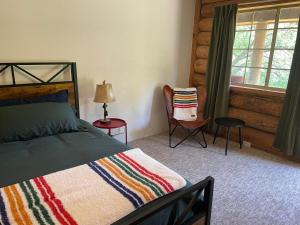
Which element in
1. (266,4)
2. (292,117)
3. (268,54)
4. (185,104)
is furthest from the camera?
(185,104)

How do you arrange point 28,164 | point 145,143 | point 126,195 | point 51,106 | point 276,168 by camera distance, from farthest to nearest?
point 145,143 < point 276,168 < point 51,106 < point 28,164 < point 126,195

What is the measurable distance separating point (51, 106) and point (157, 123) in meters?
1.96

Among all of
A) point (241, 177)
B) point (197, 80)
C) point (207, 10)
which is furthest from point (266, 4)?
point (241, 177)

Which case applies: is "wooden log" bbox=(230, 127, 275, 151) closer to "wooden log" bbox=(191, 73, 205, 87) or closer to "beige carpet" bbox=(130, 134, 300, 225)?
"beige carpet" bbox=(130, 134, 300, 225)

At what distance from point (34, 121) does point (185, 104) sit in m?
2.15

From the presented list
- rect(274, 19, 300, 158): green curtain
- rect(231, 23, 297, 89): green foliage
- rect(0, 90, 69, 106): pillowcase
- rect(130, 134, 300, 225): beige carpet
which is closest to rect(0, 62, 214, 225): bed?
rect(0, 90, 69, 106): pillowcase

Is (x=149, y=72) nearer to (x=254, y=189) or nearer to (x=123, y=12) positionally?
(x=123, y=12)

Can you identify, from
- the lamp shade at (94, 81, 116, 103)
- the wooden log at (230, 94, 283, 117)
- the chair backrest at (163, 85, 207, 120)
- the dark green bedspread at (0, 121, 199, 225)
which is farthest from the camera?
the chair backrest at (163, 85, 207, 120)

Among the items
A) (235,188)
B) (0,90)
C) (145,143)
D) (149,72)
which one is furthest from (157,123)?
(0,90)

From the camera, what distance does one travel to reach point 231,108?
11.7ft

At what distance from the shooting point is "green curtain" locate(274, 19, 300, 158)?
9.04 feet

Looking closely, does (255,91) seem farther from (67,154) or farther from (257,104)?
(67,154)

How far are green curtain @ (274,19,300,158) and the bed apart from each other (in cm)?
201

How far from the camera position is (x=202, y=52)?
3.74 meters
